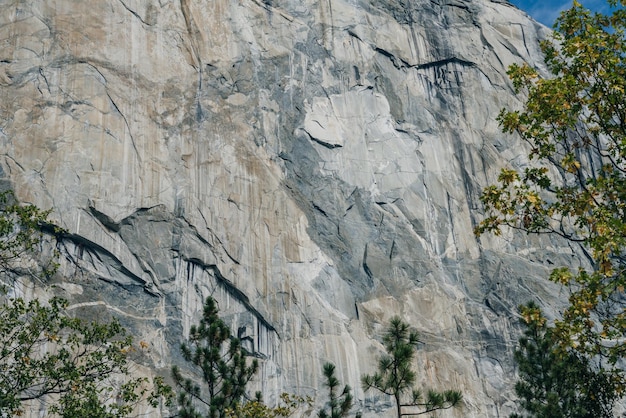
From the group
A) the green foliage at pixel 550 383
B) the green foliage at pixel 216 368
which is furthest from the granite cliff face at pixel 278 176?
the green foliage at pixel 216 368

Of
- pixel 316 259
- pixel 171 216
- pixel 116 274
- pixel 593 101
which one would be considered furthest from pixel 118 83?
pixel 593 101

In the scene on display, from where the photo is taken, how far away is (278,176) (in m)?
33.4

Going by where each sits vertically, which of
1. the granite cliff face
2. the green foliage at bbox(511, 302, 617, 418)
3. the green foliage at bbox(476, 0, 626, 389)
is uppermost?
the granite cliff face

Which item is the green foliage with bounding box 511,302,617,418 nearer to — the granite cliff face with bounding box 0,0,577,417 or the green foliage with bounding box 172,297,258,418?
the green foliage with bounding box 172,297,258,418

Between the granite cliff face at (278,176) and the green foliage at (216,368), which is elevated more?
the granite cliff face at (278,176)

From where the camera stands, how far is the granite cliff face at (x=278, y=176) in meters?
29.8

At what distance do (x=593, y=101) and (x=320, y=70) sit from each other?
26137mm

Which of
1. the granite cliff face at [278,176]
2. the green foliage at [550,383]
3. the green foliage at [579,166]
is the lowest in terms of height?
the green foliage at [550,383]

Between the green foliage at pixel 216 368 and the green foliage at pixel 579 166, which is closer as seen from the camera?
the green foliage at pixel 579 166

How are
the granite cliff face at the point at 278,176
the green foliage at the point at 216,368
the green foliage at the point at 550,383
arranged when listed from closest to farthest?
the green foliage at the point at 216,368 < the green foliage at the point at 550,383 < the granite cliff face at the point at 278,176

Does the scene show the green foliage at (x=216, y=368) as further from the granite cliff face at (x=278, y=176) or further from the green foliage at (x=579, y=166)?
the granite cliff face at (x=278, y=176)

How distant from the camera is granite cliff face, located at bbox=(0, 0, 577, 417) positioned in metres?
29.8

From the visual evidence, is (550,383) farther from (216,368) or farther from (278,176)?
(278,176)

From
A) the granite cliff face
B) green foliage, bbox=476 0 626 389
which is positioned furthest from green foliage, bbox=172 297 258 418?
the granite cliff face
